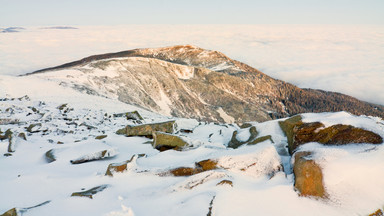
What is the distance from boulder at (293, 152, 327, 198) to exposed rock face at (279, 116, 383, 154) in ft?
5.01

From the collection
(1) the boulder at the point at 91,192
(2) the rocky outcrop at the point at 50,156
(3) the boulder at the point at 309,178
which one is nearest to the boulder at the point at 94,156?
(2) the rocky outcrop at the point at 50,156

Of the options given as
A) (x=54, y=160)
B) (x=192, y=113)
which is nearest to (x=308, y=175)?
(x=54, y=160)

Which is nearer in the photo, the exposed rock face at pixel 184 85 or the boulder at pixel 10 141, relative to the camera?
the boulder at pixel 10 141

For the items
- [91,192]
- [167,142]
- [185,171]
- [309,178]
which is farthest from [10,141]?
[309,178]

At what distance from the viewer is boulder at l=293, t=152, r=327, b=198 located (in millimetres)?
5945

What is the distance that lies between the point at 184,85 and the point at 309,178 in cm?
7663

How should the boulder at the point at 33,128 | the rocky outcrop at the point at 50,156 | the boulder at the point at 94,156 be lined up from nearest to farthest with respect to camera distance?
the boulder at the point at 94,156 < the rocky outcrop at the point at 50,156 < the boulder at the point at 33,128

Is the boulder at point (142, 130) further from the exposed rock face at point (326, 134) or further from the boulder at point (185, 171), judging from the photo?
the exposed rock face at point (326, 134)

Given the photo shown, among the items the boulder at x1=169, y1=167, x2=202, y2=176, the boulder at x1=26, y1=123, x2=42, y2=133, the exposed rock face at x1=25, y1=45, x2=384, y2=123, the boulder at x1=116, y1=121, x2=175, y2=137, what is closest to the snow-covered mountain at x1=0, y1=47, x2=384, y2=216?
the boulder at x1=169, y1=167, x2=202, y2=176

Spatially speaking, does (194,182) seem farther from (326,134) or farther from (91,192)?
(326,134)

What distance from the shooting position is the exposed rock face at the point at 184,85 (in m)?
55.6

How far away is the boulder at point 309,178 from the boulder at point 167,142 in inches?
226

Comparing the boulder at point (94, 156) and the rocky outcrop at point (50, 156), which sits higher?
the boulder at point (94, 156)

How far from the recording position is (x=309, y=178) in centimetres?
611
